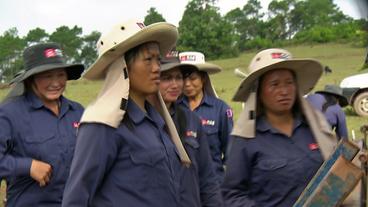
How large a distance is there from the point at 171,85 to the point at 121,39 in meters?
1.68

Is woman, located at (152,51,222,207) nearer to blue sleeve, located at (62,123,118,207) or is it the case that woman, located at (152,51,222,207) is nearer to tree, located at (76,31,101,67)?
blue sleeve, located at (62,123,118,207)

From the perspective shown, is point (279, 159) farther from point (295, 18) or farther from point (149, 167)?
point (295, 18)

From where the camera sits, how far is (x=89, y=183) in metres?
2.26

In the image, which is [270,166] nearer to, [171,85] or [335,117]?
[171,85]

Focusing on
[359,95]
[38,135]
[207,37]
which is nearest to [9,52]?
[207,37]

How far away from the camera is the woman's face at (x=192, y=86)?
5.15 metres

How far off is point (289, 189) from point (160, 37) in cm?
93

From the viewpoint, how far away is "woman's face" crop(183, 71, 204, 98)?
16.9 feet

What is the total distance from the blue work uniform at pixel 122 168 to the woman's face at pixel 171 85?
153cm

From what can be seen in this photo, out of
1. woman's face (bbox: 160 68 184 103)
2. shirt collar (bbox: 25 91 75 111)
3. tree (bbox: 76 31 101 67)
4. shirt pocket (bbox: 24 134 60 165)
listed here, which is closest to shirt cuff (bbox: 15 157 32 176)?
shirt pocket (bbox: 24 134 60 165)

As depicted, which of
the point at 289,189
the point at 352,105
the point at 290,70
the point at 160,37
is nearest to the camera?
the point at 160,37

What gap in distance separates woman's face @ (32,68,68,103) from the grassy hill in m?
8.04

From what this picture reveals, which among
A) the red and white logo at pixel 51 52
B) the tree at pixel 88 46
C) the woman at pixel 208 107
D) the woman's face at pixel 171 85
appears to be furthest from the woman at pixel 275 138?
the tree at pixel 88 46

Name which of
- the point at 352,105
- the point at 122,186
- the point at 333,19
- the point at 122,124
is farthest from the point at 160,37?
the point at 333,19
